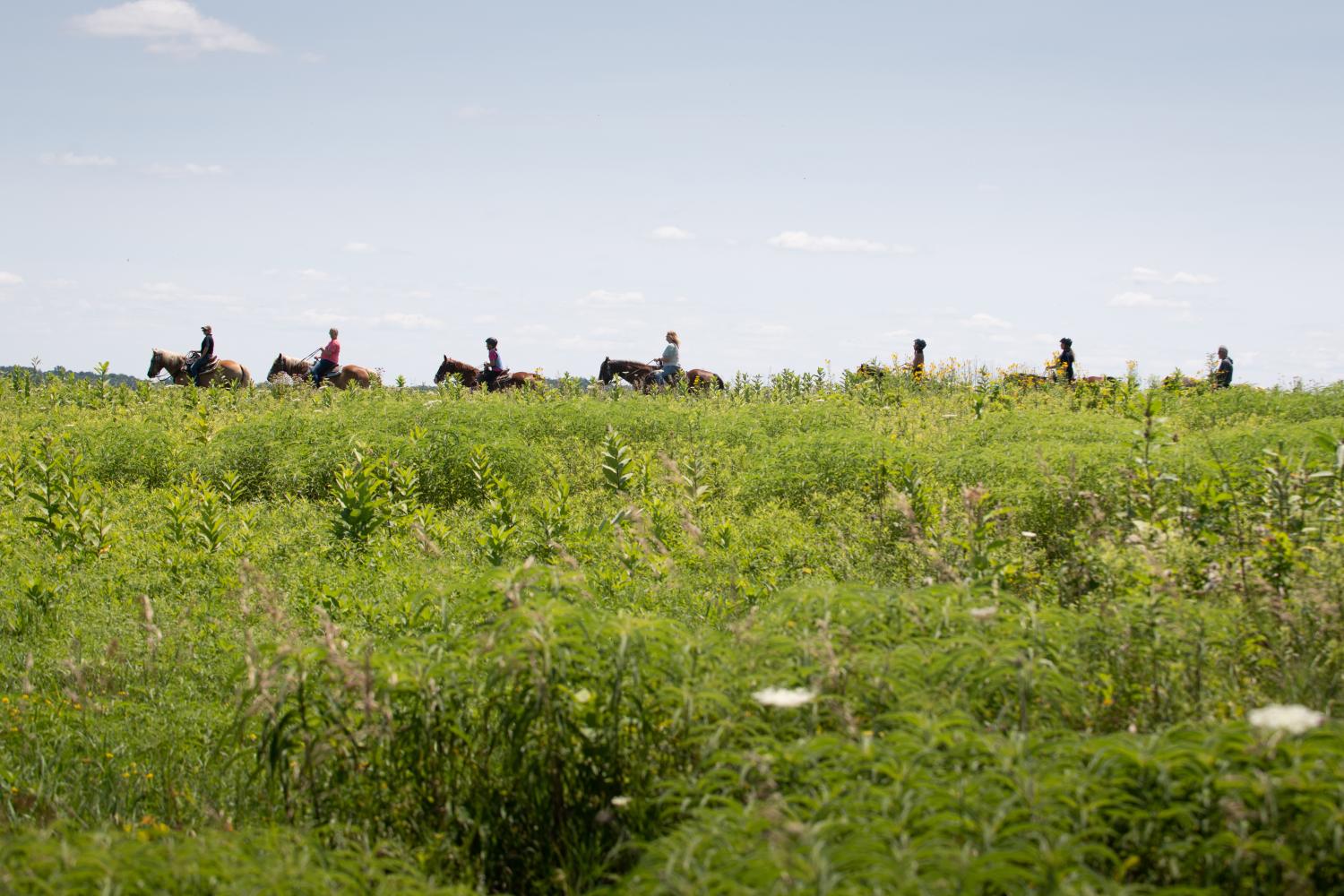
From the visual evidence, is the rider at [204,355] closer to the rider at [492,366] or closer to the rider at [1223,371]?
the rider at [492,366]

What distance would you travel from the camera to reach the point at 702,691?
12.4 ft

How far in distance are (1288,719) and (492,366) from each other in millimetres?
24193

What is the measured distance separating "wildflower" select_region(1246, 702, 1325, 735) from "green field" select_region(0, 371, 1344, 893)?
6cm

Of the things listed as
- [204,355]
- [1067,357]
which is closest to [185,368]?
[204,355]

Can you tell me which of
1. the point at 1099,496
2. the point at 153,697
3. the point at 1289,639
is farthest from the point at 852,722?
the point at 1099,496

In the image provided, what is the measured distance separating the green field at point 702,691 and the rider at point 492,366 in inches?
616

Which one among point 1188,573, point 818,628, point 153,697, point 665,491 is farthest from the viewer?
point 665,491

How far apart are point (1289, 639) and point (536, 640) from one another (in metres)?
3.69

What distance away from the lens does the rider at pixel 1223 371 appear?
69.4 ft

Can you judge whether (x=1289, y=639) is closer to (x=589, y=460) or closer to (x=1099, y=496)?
(x=1099, y=496)

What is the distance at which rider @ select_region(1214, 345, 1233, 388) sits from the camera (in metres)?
21.2

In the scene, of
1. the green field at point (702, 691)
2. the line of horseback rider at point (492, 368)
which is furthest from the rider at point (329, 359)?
the green field at point (702, 691)

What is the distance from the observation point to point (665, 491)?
464 inches

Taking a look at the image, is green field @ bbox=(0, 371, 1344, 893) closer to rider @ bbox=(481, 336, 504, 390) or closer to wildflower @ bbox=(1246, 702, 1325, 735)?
wildflower @ bbox=(1246, 702, 1325, 735)
